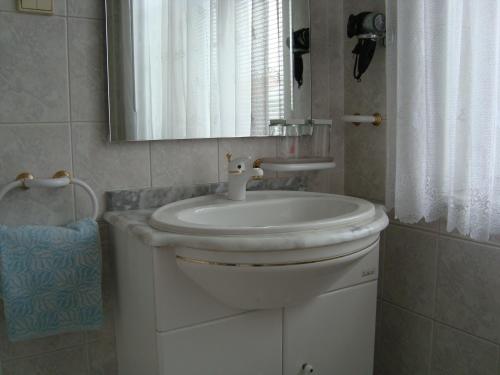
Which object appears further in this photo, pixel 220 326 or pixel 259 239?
pixel 220 326

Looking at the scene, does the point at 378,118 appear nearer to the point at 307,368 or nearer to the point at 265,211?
the point at 265,211

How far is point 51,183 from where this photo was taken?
1.22 m

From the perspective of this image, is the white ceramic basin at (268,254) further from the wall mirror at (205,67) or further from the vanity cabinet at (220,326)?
the wall mirror at (205,67)

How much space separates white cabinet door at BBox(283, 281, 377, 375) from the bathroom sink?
0.23 m

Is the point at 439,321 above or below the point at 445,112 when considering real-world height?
below

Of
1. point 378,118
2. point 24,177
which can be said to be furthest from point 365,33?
point 24,177

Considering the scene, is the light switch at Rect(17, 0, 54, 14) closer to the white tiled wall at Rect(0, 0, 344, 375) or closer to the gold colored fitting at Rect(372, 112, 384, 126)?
the white tiled wall at Rect(0, 0, 344, 375)

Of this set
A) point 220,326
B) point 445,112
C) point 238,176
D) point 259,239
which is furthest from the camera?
point 238,176

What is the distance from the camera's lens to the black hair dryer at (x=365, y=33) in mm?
1541

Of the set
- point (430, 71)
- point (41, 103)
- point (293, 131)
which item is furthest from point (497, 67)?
point (41, 103)

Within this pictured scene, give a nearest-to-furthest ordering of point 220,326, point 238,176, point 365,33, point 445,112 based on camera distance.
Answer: point 220,326 → point 445,112 → point 238,176 → point 365,33

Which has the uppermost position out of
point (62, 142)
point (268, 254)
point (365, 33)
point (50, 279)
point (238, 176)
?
point (365, 33)

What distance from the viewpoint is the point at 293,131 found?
1619 millimetres

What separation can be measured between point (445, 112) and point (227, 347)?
815 mm
